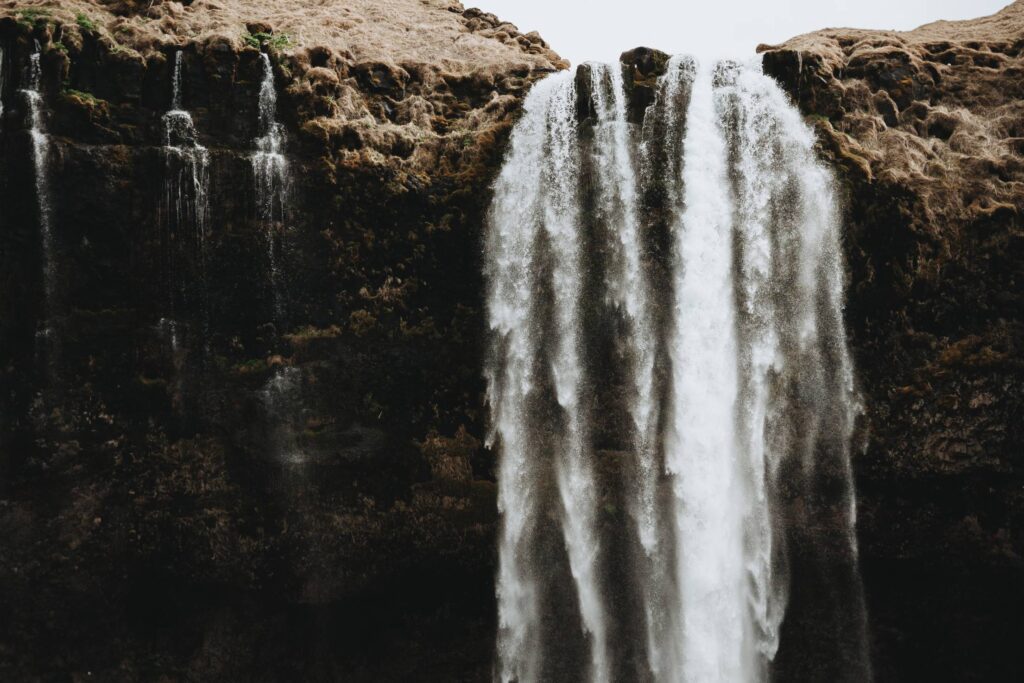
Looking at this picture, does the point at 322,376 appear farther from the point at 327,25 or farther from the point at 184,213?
the point at 327,25

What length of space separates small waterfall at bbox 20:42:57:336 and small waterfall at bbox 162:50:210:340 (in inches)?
72.0

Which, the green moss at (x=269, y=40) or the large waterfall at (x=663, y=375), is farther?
the green moss at (x=269, y=40)

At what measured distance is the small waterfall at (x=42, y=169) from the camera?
11.7 m

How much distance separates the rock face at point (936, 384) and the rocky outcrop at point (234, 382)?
267 inches

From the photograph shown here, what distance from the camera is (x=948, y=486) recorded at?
1224 centimetres

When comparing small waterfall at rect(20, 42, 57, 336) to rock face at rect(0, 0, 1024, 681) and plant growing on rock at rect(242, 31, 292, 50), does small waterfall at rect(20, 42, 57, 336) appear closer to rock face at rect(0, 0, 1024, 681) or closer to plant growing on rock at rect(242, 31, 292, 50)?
rock face at rect(0, 0, 1024, 681)

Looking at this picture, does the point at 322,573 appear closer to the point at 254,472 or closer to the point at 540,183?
the point at 254,472

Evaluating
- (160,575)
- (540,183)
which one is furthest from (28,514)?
(540,183)

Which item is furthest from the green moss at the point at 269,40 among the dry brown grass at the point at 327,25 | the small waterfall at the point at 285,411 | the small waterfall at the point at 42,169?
the small waterfall at the point at 285,411

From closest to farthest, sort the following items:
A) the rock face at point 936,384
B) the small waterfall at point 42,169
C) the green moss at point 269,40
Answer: the small waterfall at point 42,169
the rock face at point 936,384
the green moss at point 269,40

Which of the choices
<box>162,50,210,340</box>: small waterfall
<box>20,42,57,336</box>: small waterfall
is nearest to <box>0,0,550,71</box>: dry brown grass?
<box>20,42,57,336</box>: small waterfall

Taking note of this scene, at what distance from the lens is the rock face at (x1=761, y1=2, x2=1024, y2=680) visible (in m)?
12.1

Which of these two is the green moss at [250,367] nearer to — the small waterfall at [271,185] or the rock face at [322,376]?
the rock face at [322,376]

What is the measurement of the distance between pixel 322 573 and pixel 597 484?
17.2ft
